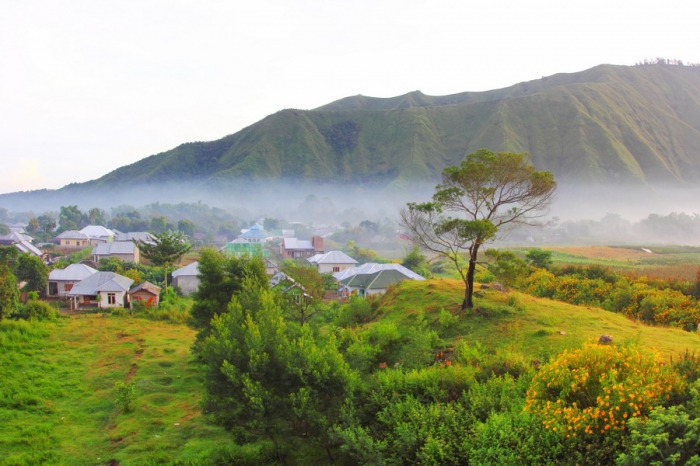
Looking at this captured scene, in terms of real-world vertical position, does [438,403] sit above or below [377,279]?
above

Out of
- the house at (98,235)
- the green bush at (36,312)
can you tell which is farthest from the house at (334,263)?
the house at (98,235)

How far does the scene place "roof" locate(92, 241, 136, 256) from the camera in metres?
57.0

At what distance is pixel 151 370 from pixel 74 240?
62564mm

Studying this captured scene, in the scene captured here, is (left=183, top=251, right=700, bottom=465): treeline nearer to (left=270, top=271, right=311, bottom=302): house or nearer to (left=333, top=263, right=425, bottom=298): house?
(left=270, top=271, right=311, bottom=302): house

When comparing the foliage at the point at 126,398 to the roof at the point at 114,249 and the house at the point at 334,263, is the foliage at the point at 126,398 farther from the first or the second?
the roof at the point at 114,249

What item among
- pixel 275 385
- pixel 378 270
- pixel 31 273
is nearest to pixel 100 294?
pixel 31 273

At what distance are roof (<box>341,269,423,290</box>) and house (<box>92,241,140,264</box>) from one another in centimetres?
3014

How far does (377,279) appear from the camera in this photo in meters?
39.2

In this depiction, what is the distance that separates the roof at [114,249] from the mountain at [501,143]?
367ft

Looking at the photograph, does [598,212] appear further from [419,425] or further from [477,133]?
[419,425]

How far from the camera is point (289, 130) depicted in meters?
193

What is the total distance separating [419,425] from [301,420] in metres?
2.82

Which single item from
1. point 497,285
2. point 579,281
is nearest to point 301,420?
point 497,285

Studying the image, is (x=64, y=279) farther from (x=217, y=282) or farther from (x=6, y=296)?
(x=217, y=282)
